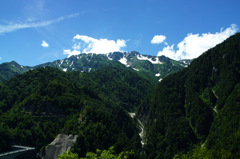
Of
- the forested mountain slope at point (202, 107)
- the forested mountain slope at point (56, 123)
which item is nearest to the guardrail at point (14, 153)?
the forested mountain slope at point (56, 123)

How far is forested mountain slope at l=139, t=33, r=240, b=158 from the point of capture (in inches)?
3903

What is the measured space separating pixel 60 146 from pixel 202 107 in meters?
97.0

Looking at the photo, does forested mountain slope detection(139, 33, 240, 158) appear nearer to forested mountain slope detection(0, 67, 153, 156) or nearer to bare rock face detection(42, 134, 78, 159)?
forested mountain slope detection(0, 67, 153, 156)

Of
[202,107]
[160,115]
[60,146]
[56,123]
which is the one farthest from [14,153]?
[202,107]

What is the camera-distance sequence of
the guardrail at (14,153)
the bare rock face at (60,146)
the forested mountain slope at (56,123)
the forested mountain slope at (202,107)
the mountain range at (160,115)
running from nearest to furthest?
the guardrail at (14,153)
the bare rock face at (60,146)
the forested mountain slope at (56,123)
the mountain range at (160,115)
the forested mountain slope at (202,107)

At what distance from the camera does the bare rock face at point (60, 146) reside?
274 feet

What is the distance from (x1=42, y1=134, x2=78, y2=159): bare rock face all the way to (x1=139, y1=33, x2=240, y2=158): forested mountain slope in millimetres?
60545

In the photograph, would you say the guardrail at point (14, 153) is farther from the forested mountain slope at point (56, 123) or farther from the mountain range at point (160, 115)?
the forested mountain slope at point (56, 123)

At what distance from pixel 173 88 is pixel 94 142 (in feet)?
323

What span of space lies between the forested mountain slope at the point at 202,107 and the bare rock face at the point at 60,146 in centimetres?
6054

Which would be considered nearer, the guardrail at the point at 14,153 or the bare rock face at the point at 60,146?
the guardrail at the point at 14,153

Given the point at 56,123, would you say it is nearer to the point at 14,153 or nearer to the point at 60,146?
the point at 60,146

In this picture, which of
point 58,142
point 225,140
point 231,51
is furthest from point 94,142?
point 231,51

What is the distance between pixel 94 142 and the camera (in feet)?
293
